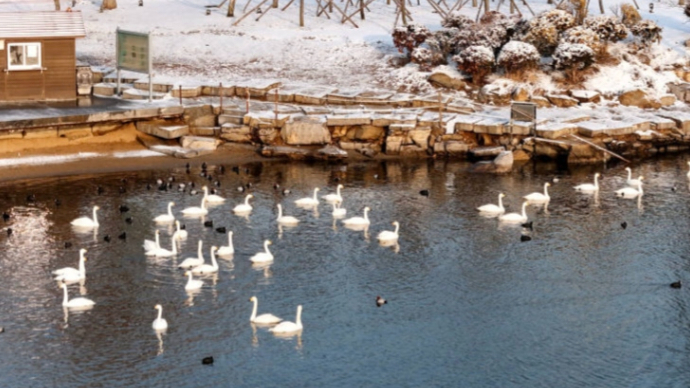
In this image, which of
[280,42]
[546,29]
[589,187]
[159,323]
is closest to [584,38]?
[546,29]

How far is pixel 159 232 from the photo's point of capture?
138 feet

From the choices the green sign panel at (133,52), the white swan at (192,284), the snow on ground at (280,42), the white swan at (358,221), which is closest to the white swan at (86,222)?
the white swan at (192,284)

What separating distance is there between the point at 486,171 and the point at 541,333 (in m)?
20.1

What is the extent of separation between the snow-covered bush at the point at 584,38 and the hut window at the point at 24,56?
25.5 metres

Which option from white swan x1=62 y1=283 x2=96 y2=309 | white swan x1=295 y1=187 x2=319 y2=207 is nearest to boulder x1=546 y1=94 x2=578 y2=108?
white swan x1=295 y1=187 x2=319 y2=207

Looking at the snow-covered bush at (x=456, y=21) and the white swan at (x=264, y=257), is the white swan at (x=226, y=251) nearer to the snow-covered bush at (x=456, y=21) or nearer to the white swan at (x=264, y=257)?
the white swan at (x=264, y=257)

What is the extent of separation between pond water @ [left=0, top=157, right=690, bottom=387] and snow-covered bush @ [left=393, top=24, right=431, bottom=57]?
50.8 feet

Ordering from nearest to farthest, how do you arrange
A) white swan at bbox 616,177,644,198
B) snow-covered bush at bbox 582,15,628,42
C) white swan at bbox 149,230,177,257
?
white swan at bbox 149,230,177,257 < white swan at bbox 616,177,644,198 < snow-covered bush at bbox 582,15,628,42

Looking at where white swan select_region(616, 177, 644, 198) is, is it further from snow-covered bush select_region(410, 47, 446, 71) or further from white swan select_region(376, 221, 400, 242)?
snow-covered bush select_region(410, 47, 446, 71)

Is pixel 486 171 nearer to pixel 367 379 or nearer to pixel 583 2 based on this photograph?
pixel 583 2

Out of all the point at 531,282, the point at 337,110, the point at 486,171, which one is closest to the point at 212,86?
the point at 337,110

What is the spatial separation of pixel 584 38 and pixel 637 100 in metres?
4.27

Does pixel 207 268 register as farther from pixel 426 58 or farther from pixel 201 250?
pixel 426 58

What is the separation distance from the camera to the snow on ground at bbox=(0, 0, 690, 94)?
2475 inches
